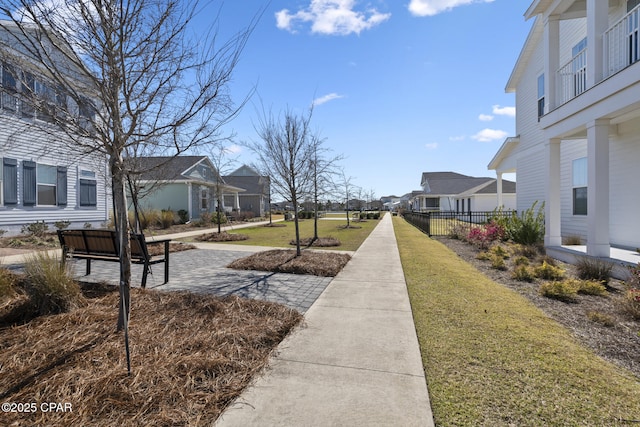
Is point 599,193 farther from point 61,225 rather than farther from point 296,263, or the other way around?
point 61,225

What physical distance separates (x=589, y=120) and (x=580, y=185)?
5089mm

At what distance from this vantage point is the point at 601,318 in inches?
177

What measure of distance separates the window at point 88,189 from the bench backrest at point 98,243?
10.8m

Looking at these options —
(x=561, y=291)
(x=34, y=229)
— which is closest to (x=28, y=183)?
(x=34, y=229)

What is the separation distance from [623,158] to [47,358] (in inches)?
545

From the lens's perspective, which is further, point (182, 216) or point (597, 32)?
point (182, 216)

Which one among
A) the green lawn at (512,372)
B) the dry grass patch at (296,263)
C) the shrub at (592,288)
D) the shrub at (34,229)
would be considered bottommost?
the green lawn at (512,372)

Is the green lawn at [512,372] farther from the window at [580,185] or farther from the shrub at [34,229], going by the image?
the shrub at [34,229]

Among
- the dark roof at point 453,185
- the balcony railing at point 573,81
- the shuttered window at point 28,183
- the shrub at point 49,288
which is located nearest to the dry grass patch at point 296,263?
the shrub at point 49,288

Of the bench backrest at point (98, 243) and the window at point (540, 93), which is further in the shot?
the window at point (540, 93)

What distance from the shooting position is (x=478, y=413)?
8.18 ft

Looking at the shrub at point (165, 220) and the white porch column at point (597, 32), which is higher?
the white porch column at point (597, 32)

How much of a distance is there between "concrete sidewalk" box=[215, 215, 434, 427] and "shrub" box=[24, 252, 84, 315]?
309 cm

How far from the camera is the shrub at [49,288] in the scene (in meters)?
4.14
